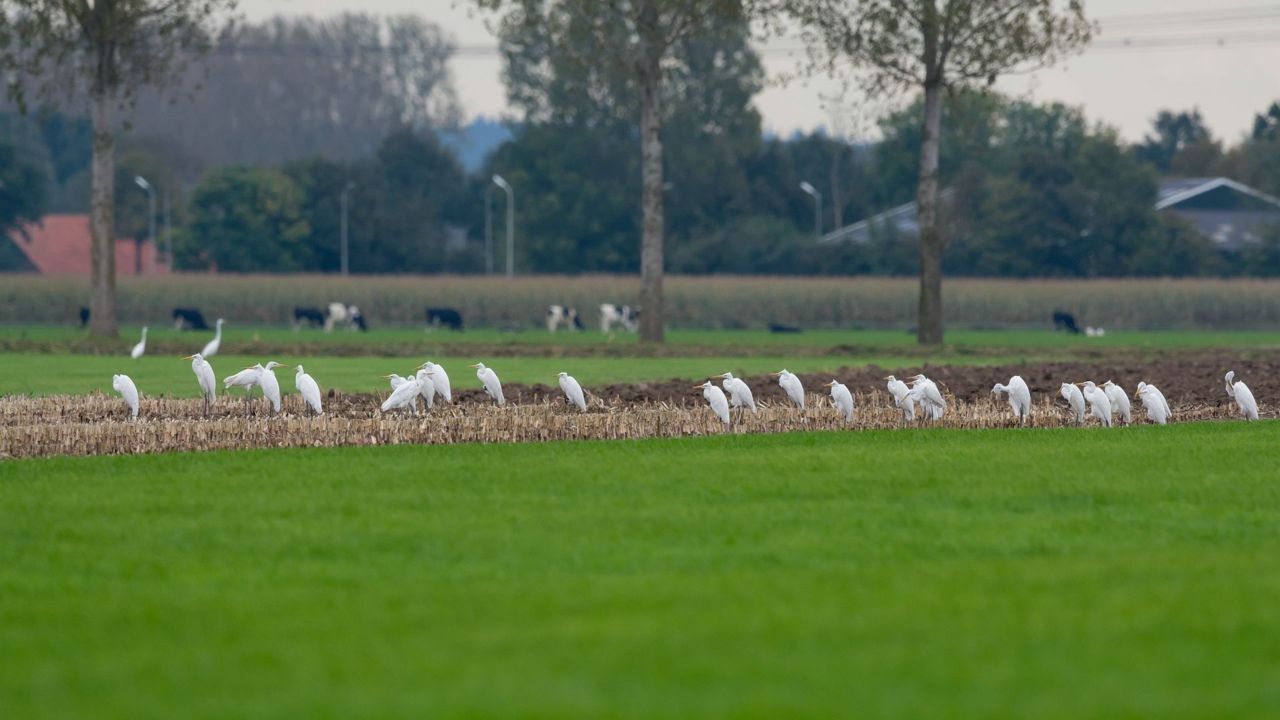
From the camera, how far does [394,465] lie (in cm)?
1723

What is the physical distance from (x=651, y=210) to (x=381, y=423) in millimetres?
30208

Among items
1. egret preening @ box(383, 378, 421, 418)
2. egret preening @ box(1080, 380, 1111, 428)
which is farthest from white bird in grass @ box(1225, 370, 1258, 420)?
egret preening @ box(383, 378, 421, 418)

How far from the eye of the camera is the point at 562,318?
226 ft

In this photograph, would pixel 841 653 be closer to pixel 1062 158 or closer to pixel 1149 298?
pixel 1149 298

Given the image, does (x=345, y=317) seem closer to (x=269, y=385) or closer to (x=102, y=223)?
(x=102, y=223)

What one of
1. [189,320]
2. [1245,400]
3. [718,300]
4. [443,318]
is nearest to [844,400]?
[1245,400]

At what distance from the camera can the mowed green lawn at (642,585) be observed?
827 centimetres

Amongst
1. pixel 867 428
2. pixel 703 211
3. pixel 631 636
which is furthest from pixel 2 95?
pixel 631 636

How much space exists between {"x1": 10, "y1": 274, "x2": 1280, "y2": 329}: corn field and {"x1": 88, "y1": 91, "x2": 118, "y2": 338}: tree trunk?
66.1 feet

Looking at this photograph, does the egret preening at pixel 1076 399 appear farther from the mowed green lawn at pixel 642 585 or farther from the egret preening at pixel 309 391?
the egret preening at pixel 309 391

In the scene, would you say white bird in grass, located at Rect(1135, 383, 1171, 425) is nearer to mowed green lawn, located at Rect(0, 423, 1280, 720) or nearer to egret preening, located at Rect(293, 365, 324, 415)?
mowed green lawn, located at Rect(0, 423, 1280, 720)

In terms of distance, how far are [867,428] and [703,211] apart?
7932 cm

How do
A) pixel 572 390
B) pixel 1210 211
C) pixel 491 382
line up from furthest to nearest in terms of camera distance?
pixel 1210 211 → pixel 491 382 → pixel 572 390

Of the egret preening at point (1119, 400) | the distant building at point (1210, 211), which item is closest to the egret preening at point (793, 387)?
the egret preening at point (1119, 400)
